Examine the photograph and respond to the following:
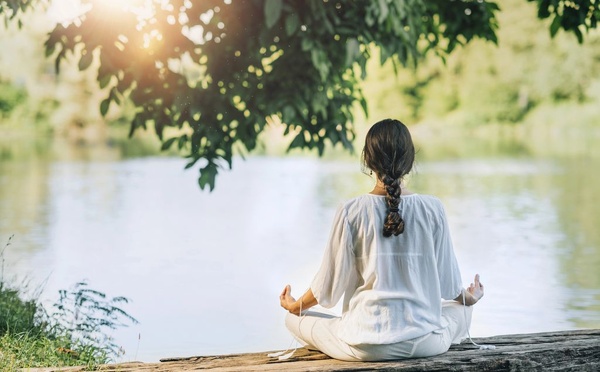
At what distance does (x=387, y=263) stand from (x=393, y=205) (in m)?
0.23

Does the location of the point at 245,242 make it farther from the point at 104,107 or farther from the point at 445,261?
the point at 445,261

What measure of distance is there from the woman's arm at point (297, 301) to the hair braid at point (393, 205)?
1.55ft

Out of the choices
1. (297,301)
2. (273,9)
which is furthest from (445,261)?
(273,9)

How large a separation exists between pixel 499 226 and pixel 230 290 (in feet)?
20.6

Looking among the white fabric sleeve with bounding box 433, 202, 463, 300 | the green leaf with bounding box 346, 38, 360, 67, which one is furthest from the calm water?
the white fabric sleeve with bounding box 433, 202, 463, 300

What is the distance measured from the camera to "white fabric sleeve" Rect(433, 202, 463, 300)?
4156mm

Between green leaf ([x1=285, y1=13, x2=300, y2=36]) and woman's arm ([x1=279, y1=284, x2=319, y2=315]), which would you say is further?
green leaf ([x1=285, y1=13, x2=300, y2=36])

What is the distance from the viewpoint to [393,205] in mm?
4043

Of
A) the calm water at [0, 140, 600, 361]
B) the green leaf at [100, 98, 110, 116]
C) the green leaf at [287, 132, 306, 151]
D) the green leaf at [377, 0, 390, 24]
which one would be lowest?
the calm water at [0, 140, 600, 361]

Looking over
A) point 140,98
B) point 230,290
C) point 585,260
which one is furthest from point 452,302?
point 585,260

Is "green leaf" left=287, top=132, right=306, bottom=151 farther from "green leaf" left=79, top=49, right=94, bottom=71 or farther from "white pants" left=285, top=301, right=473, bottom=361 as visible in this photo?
"white pants" left=285, top=301, right=473, bottom=361

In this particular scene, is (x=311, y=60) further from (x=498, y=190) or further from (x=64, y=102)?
(x=64, y=102)

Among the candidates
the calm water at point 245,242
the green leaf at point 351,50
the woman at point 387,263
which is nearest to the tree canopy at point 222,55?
the green leaf at point 351,50

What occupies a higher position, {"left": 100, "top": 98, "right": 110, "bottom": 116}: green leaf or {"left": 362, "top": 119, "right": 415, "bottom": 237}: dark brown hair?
{"left": 100, "top": 98, "right": 110, "bottom": 116}: green leaf
